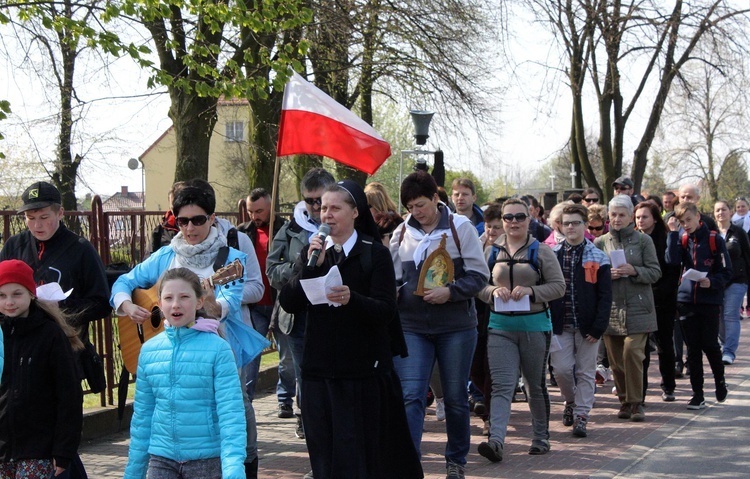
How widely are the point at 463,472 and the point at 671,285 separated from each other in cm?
419

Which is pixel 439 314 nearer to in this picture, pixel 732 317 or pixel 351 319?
pixel 351 319

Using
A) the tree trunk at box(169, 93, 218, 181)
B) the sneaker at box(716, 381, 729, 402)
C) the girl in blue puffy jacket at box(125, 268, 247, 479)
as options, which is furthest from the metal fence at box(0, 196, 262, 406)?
the tree trunk at box(169, 93, 218, 181)

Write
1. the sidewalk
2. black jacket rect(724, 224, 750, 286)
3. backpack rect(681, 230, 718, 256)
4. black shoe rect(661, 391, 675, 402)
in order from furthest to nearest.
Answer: black jacket rect(724, 224, 750, 286) < black shoe rect(661, 391, 675, 402) < backpack rect(681, 230, 718, 256) < the sidewalk

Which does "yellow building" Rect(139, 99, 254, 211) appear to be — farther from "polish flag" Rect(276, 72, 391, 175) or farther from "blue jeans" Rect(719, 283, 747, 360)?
"polish flag" Rect(276, 72, 391, 175)

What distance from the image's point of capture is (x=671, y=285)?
10.1 metres

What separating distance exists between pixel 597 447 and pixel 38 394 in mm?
4743

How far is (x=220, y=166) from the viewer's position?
6072 centimetres

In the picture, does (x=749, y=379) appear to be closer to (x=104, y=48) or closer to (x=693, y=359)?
(x=693, y=359)

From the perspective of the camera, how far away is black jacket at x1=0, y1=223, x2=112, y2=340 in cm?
610

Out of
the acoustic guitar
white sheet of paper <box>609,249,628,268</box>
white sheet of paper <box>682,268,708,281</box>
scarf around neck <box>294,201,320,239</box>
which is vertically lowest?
the acoustic guitar

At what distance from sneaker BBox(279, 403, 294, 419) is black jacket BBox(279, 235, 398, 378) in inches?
162

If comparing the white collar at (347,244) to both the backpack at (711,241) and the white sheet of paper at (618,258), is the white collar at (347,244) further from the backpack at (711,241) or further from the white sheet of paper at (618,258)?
the backpack at (711,241)

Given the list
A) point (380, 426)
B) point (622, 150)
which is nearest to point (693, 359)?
point (380, 426)

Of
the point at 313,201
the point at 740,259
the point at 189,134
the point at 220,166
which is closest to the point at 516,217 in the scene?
the point at 313,201
